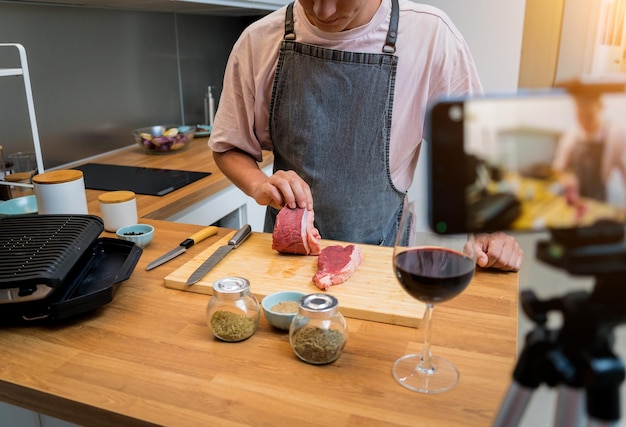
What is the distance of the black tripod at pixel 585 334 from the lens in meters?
0.38

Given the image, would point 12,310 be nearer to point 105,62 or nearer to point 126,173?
point 126,173

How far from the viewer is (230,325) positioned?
878 millimetres

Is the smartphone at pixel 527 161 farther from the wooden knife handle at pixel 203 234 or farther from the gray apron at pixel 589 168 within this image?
the wooden knife handle at pixel 203 234

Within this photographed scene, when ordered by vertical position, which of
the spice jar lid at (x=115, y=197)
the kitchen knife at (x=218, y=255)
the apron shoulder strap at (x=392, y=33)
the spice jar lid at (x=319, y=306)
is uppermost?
the apron shoulder strap at (x=392, y=33)

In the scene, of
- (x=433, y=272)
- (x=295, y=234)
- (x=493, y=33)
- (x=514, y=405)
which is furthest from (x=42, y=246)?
(x=493, y=33)

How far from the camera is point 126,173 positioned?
2.09 meters

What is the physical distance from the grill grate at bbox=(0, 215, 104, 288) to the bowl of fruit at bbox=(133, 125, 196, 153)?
4.15ft

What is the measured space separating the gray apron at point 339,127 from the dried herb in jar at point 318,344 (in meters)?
0.66

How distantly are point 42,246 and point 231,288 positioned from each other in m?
0.41

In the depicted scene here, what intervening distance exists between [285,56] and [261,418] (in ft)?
3.27

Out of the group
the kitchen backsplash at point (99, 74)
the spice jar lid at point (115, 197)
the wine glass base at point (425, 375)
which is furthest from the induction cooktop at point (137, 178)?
the wine glass base at point (425, 375)

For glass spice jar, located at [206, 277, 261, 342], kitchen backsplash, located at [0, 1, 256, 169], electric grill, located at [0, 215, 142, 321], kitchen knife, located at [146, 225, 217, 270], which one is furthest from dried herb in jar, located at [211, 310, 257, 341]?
kitchen backsplash, located at [0, 1, 256, 169]

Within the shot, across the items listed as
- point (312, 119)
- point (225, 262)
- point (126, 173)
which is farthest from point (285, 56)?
point (126, 173)

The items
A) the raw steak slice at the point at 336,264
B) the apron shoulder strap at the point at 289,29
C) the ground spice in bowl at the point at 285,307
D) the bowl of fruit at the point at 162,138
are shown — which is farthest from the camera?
the bowl of fruit at the point at 162,138
